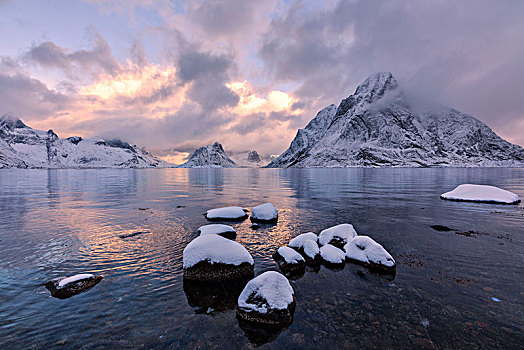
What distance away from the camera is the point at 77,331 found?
23.6 feet

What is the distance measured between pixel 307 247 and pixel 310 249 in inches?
9.7

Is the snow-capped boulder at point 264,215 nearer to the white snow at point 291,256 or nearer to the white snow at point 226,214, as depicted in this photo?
the white snow at point 226,214

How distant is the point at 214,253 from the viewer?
35.9 feet

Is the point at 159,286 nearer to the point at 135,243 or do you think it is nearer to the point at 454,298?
the point at 135,243

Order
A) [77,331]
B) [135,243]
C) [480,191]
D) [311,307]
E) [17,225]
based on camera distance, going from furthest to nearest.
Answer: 1. [480,191]
2. [17,225]
3. [135,243]
4. [311,307]
5. [77,331]

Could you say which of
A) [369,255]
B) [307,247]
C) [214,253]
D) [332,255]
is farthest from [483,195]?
[214,253]

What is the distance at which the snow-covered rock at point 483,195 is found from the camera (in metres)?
30.1

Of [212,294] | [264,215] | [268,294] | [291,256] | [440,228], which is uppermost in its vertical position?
[268,294]

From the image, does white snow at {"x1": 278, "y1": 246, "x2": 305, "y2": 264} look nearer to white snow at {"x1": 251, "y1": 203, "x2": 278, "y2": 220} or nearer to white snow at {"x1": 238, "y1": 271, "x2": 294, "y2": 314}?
white snow at {"x1": 238, "y1": 271, "x2": 294, "y2": 314}

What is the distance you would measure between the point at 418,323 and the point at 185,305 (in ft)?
26.4

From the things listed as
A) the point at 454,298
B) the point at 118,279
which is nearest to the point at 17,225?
the point at 118,279

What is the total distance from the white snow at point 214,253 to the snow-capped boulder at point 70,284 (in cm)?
392

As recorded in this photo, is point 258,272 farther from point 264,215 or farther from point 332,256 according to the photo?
point 264,215

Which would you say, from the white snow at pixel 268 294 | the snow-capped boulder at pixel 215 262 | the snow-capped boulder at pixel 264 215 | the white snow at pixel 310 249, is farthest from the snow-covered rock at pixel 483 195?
the white snow at pixel 268 294
